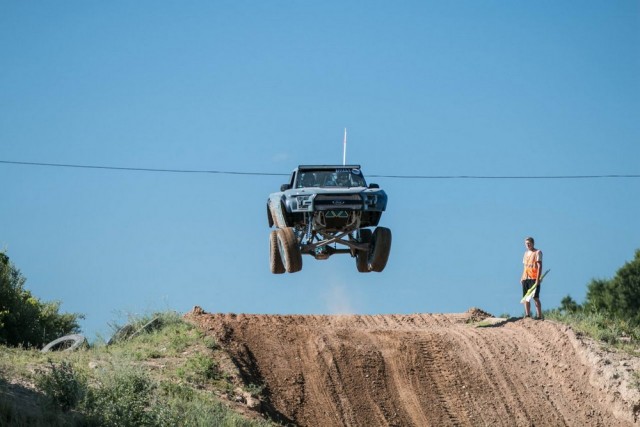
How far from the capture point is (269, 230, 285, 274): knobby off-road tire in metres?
24.4

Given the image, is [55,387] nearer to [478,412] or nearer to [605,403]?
[478,412]

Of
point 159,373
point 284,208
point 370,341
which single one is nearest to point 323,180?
point 284,208

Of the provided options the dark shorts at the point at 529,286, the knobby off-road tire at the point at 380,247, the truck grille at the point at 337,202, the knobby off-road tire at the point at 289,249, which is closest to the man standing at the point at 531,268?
the dark shorts at the point at 529,286

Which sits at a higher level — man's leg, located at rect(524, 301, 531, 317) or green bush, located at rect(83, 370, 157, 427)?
man's leg, located at rect(524, 301, 531, 317)

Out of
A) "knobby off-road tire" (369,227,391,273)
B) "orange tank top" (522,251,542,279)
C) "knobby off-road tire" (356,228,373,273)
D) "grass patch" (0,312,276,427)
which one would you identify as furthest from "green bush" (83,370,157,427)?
"orange tank top" (522,251,542,279)

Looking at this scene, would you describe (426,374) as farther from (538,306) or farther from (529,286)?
(538,306)

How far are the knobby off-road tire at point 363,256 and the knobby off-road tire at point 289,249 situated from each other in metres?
1.62

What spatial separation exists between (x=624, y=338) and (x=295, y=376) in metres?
8.02

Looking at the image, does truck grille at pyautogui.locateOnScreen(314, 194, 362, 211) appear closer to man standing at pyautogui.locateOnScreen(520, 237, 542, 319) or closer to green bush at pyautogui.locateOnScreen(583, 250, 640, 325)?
man standing at pyautogui.locateOnScreen(520, 237, 542, 319)

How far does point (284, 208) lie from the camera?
2369 cm

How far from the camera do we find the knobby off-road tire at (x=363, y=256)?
2416 centimetres

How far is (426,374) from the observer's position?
22.1m

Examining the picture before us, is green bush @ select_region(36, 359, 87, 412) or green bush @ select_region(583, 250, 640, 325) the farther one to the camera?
green bush @ select_region(583, 250, 640, 325)

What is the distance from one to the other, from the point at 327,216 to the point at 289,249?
1218 mm
